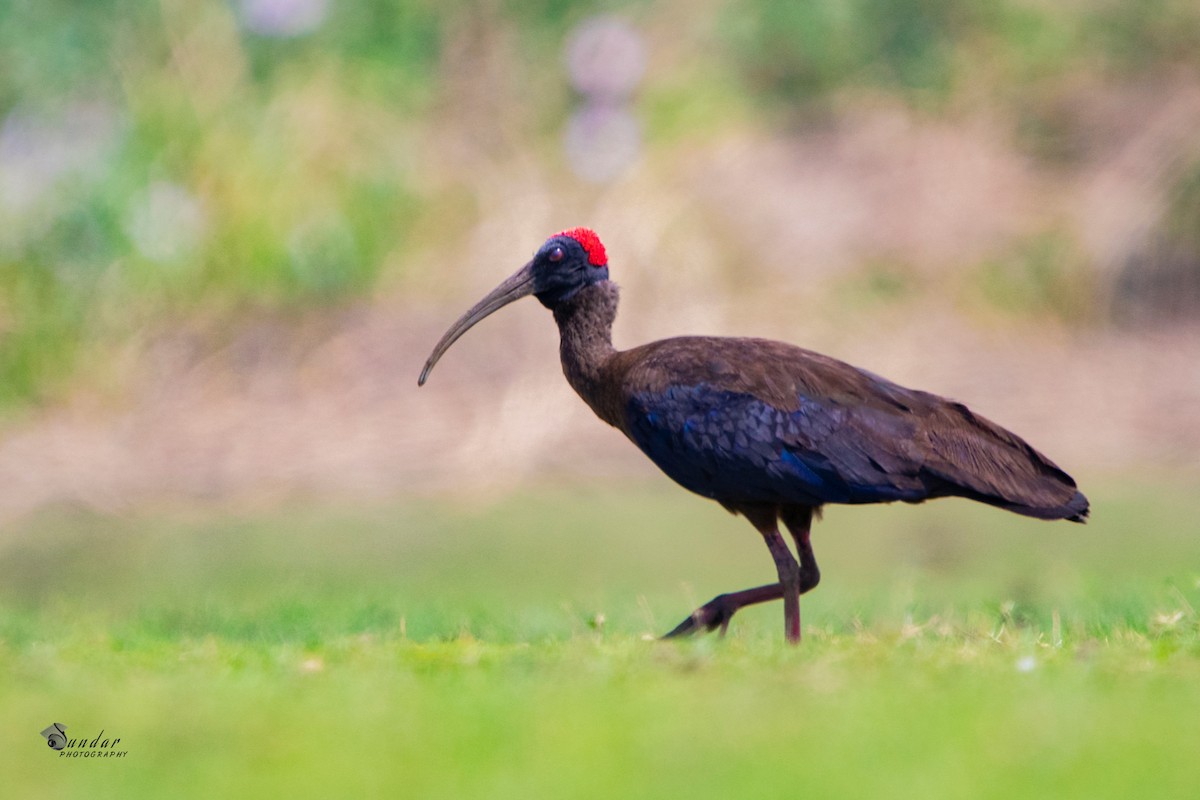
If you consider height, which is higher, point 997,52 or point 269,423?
point 997,52

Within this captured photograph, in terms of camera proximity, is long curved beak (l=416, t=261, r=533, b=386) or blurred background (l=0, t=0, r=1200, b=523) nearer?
long curved beak (l=416, t=261, r=533, b=386)

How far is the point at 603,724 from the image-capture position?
15.4 feet

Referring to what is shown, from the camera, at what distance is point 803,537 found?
7.46 metres

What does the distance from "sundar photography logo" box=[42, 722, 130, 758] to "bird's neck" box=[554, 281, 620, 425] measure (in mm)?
3329

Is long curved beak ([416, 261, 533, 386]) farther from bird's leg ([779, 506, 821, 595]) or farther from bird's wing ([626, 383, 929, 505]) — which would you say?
bird's leg ([779, 506, 821, 595])

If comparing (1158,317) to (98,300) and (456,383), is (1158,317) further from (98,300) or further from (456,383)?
(98,300)

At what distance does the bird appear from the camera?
6938mm

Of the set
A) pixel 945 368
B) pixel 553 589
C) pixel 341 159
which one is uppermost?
pixel 341 159

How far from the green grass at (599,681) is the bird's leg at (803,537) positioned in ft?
0.77

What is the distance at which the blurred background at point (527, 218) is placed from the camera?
46.6 feet

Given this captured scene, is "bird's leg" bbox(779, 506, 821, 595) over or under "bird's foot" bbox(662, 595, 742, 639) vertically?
over

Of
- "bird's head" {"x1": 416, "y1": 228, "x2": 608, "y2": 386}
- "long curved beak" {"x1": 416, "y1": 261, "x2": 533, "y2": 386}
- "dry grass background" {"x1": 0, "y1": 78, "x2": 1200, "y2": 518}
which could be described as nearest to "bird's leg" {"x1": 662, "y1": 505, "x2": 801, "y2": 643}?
"bird's head" {"x1": 416, "y1": 228, "x2": 608, "y2": 386}

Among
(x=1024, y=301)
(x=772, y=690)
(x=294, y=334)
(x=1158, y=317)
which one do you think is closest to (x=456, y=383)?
(x=294, y=334)

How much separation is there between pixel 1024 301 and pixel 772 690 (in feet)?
37.4
